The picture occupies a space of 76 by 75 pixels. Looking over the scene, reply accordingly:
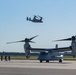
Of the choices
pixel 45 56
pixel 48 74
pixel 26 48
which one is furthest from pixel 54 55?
pixel 48 74

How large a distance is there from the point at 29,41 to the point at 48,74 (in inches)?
1999

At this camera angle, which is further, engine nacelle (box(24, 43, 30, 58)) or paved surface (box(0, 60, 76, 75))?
engine nacelle (box(24, 43, 30, 58))

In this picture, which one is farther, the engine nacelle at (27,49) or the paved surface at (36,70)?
the engine nacelle at (27,49)

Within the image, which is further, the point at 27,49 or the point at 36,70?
the point at 27,49

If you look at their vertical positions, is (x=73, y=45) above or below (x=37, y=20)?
below

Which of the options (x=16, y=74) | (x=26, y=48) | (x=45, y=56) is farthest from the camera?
(x=26, y=48)

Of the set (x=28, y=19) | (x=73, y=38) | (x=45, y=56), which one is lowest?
(x=45, y=56)

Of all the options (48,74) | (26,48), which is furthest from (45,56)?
(48,74)

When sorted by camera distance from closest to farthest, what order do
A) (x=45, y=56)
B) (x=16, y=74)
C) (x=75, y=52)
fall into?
(x=16, y=74) < (x=75, y=52) < (x=45, y=56)

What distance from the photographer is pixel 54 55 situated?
7125 centimetres

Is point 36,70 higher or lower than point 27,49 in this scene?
higher

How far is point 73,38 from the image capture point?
6347 cm

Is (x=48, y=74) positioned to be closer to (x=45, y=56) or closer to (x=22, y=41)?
(x=45, y=56)

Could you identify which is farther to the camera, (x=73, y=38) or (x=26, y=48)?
(x=26, y=48)
